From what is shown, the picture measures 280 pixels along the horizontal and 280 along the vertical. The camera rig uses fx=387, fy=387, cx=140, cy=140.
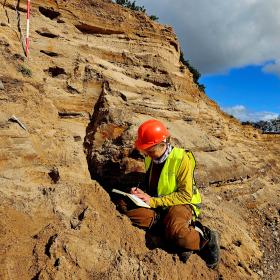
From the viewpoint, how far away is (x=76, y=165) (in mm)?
6430

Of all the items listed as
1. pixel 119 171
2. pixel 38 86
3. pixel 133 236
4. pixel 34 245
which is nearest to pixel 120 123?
pixel 119 171

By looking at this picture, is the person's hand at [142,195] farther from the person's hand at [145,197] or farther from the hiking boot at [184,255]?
the hiking boot at [184,255]

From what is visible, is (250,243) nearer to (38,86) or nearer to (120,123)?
(120,123)

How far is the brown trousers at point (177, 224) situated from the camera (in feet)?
15.8

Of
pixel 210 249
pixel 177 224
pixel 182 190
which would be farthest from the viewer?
pixel 210 249

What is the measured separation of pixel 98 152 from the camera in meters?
6.98

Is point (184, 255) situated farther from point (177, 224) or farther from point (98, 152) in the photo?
point (98, 152)

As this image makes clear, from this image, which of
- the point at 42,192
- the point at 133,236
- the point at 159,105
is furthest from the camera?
the point at 159,105

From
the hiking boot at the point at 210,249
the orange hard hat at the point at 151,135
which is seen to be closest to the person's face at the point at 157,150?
the orange hard hat at the point at 151,135

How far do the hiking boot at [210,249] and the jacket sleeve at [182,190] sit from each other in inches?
22.9

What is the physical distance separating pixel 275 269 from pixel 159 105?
409cm

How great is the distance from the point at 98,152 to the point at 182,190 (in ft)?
7.93

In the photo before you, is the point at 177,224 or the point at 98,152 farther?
the point at 98,152

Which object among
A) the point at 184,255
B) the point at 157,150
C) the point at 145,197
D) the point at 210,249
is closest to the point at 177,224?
the point at 184,255
